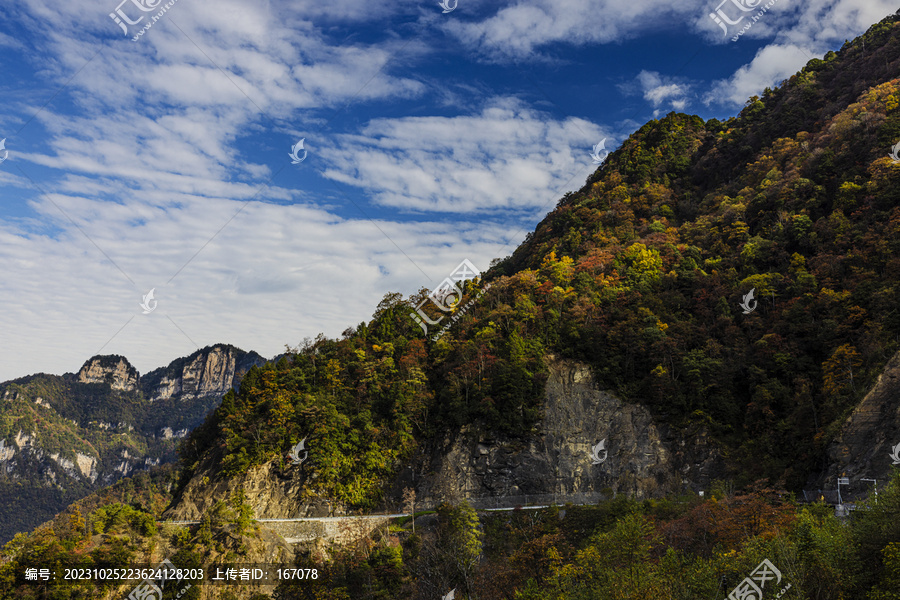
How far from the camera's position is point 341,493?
35.2 m

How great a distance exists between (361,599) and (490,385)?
48.2 feet

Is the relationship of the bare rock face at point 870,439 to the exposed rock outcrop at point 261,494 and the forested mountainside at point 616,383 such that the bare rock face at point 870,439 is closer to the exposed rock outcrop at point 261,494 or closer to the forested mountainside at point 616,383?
the forested mountainside at point 616,383

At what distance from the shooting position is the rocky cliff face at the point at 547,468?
34.0 meters

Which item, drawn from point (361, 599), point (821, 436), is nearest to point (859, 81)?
point (821, 436)

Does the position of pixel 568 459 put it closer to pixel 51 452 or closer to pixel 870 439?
pixel 870 439

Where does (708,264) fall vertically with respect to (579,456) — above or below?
above

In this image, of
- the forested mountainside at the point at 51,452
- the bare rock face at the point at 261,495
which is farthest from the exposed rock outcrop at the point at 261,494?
the forested mountainside at the point at 51,452

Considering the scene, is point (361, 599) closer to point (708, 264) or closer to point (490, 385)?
point (490, 385)

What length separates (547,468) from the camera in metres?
35.2

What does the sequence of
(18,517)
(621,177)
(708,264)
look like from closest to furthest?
1. (708,264)
2. (621,177)
3. (18,517)

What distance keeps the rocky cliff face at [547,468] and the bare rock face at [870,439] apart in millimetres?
7189

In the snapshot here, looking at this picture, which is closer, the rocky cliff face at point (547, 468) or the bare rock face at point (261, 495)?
the rocky cliff face at point (547, 468)

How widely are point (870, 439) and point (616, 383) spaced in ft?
46.9

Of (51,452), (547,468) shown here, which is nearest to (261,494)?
(547,468)
